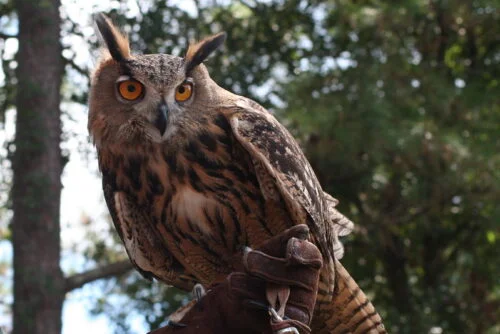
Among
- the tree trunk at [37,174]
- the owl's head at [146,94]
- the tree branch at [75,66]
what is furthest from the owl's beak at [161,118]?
the tree branch at [75,66]

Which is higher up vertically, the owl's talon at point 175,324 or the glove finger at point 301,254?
the glove finger at point 301,254

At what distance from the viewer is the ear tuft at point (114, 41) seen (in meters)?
3.12

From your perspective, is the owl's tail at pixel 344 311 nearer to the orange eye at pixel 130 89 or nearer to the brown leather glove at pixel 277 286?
the brown leather glove at pixel 277 286

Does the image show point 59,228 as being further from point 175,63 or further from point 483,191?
point 483,191

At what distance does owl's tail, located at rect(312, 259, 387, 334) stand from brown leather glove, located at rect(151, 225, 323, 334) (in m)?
0.81

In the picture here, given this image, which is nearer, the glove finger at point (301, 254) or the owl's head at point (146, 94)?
the glove finger at point (301, 254)

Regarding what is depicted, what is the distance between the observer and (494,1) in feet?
22.1

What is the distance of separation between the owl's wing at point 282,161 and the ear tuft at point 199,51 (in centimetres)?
23

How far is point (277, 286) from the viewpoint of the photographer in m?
2.24

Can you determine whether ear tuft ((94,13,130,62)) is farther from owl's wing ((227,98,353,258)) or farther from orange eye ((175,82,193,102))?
owl's wing ((227,98,353,258))

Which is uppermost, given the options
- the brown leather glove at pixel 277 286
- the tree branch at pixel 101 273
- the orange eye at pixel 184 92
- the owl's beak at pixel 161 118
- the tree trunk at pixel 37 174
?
the orange eye at pixel 184 92

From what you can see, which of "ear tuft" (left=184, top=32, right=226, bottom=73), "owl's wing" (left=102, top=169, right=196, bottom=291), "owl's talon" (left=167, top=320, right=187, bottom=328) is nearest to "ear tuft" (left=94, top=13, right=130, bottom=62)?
"ear tuft" (left=184, top=32, right=226, bottom=73)

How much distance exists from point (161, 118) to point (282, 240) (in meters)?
0.85

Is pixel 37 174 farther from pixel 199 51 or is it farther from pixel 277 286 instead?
pixel 277 286
